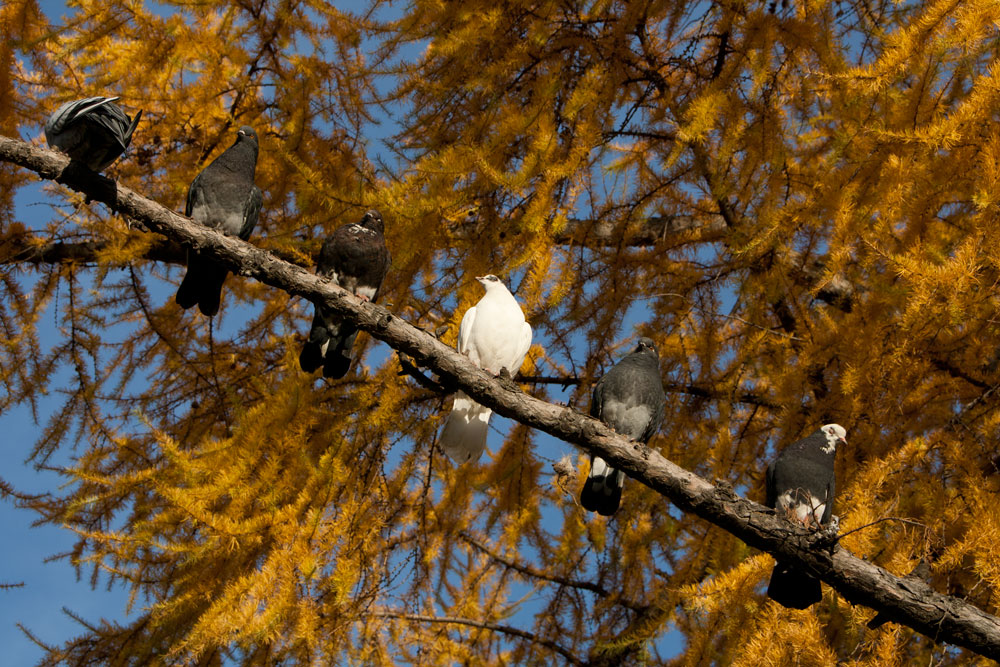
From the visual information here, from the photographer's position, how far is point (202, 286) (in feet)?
10.8

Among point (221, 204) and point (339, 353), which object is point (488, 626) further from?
point (221, 204)

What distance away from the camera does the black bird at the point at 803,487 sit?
2.61 metres

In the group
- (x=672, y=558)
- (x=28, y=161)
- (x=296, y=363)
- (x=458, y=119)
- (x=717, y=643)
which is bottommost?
(x=717, y=643)

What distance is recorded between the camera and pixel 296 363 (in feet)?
11.7

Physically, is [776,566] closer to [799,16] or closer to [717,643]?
[717,643]

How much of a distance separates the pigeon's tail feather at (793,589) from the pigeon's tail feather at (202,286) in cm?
239

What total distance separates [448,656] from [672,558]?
4.26ft

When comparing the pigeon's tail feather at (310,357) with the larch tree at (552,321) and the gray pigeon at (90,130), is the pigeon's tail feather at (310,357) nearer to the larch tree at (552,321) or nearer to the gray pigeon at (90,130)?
the larch tree at (552,321)

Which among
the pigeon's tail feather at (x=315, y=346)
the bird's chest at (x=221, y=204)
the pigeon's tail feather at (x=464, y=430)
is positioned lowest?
the pigeon's tail feather at (x=464, y=430)

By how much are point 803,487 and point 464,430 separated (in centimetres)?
143

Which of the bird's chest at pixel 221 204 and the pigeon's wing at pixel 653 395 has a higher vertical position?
the bird's chest at pixel 221 204

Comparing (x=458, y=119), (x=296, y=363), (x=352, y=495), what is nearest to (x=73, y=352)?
(x=296, y=363)

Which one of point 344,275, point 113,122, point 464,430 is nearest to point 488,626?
point 464,430

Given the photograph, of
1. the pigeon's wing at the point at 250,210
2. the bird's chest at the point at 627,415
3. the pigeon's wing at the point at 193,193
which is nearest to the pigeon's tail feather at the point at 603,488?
the bird's chest at the point at 627,415
